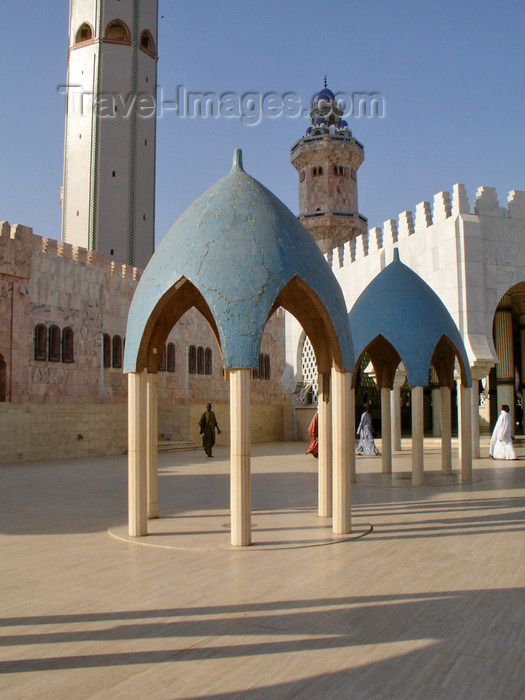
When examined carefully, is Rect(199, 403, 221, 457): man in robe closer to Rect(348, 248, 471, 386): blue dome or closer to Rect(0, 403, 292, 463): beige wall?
Rect(0, 403, 292, 463): beige wall

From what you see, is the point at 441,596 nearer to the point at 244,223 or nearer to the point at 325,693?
the point at 325,693

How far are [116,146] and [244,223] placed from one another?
2586 centimetres

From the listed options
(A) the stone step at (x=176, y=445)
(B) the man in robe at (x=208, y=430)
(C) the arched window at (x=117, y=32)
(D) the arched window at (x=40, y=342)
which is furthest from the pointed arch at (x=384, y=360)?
(C) the arched window at (x=117, y=32)

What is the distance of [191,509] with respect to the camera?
7.92 m

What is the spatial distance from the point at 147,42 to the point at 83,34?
3055 millimetres

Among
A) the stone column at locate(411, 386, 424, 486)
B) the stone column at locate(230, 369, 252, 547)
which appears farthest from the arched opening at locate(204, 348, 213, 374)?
the stone column at locate(230, 369, 252, 547)

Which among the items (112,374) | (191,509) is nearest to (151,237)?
(112,374)

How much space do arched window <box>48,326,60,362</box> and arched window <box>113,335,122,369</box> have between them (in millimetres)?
2479

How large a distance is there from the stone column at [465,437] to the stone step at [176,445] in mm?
10270

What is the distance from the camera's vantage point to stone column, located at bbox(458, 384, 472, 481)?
35.0ft

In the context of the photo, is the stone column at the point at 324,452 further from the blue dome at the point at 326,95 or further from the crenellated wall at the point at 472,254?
the blue dome at the point at 326,95

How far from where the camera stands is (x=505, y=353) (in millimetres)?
19516

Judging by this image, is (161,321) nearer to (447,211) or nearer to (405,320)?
(405,320)

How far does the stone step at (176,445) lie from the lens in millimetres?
19375
